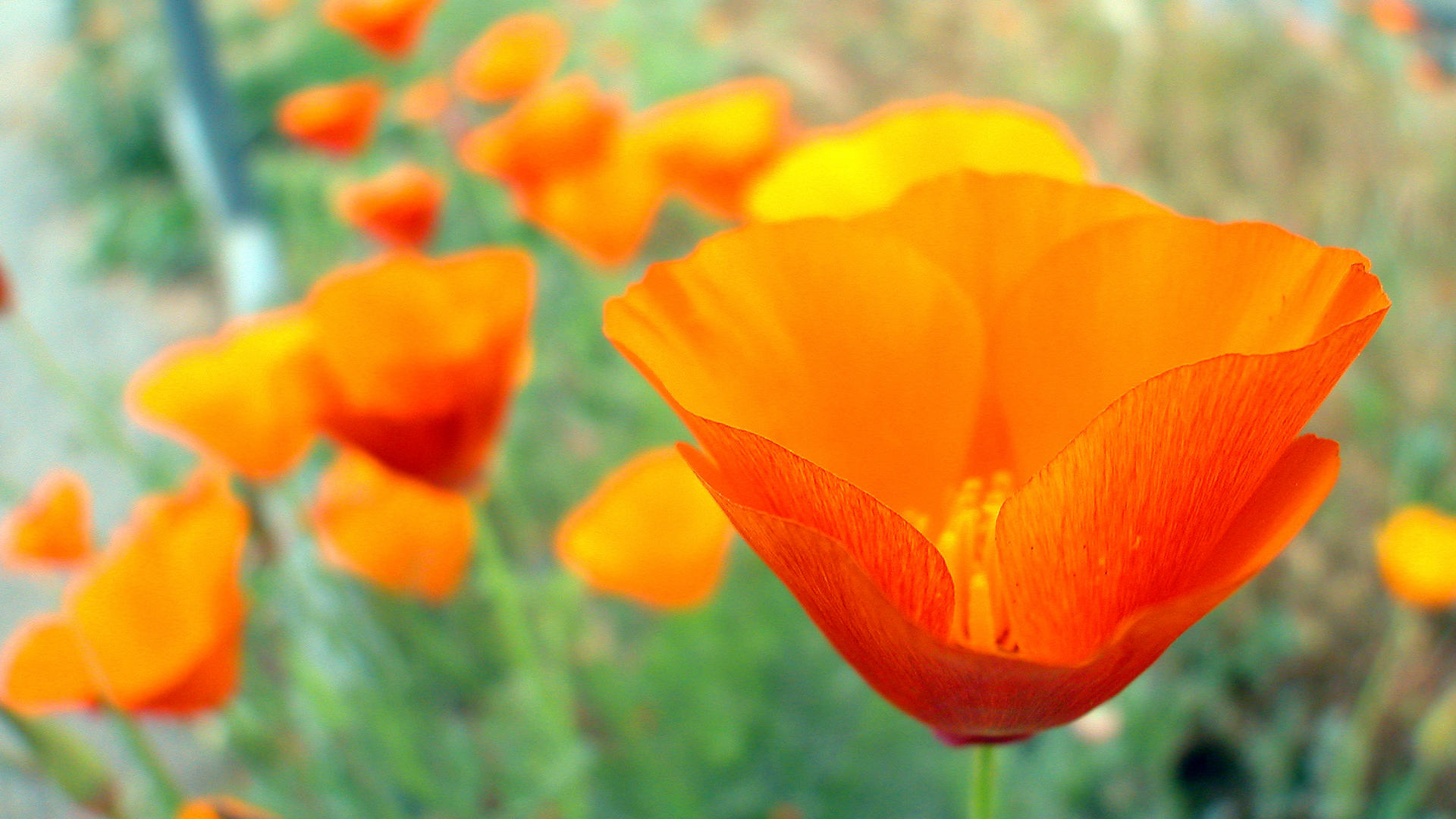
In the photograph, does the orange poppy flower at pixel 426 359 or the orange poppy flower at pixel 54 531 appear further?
the orange poppy flower at pixel 54 531

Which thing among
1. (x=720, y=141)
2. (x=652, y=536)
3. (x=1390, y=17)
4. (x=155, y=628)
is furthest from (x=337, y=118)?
(x=1390, y=17)

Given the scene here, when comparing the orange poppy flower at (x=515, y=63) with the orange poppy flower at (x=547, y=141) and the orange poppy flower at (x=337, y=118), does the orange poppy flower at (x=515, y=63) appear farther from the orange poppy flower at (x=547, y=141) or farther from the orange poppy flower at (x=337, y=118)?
the orange poppy flower at (x=547, y=141)

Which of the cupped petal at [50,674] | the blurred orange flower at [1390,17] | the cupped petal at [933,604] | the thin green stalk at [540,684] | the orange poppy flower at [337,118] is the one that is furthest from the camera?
the blurred orange flower at [1390,17]

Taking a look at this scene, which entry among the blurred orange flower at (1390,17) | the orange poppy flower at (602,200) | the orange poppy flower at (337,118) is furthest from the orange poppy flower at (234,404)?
the blurred orange flower at (1390,17)

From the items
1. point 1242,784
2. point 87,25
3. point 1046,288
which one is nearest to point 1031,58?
point 1242,784

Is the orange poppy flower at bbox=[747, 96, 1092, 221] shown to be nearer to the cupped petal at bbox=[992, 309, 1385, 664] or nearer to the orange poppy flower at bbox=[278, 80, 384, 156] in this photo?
the cupped petal at bbox=[992, 309, 1385, 664]

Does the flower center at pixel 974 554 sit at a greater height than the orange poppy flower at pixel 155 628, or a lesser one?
greater
